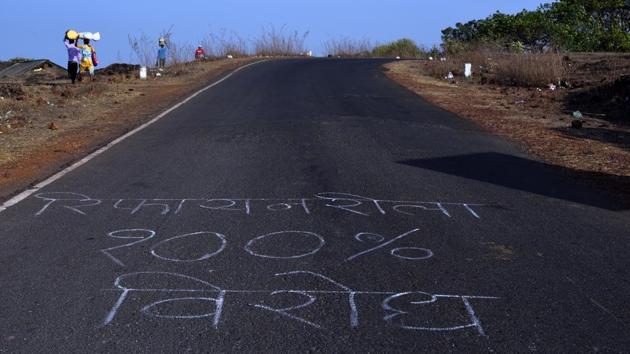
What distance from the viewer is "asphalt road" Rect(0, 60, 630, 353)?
441 cm

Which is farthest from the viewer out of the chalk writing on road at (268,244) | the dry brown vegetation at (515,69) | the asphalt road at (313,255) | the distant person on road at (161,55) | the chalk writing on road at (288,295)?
the distant person on road at (161,55)

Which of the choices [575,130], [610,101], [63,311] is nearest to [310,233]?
[63,311]

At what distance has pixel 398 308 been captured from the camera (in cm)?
480

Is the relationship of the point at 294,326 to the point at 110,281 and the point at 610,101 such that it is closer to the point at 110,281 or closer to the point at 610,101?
the point at 110,281

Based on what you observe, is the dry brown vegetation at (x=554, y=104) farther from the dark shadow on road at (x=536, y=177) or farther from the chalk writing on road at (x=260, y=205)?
the chalk writing on road at (x=260, y=205)

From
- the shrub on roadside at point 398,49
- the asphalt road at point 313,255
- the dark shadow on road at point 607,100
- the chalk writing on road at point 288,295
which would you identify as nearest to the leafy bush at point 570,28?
the shrub on roadside at point 398,49

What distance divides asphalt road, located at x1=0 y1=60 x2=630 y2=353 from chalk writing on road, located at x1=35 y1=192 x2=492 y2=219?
3 centimetres

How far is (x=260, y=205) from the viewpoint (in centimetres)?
764

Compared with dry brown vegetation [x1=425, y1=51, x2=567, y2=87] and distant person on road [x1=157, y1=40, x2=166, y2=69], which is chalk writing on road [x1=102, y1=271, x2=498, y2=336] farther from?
distant person on road [x1=157, y1=40, x2=166, y2=69]

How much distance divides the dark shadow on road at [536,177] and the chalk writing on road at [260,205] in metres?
1.35

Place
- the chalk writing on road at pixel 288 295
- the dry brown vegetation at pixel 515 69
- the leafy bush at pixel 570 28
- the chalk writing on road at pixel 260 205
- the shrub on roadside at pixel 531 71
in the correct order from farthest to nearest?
the leafy bush at pixel 570 28 → the dry brown vegetation at pixel 515 69 → the shrub on roadside at pixel 531 71 → the chalk writing on road at pixel 260 205 → the chalk writing on road at pixel 288 295

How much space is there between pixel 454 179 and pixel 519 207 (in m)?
1.57

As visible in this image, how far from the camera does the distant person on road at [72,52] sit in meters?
22.6

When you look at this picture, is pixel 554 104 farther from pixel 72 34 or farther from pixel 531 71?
pixel 72 34
